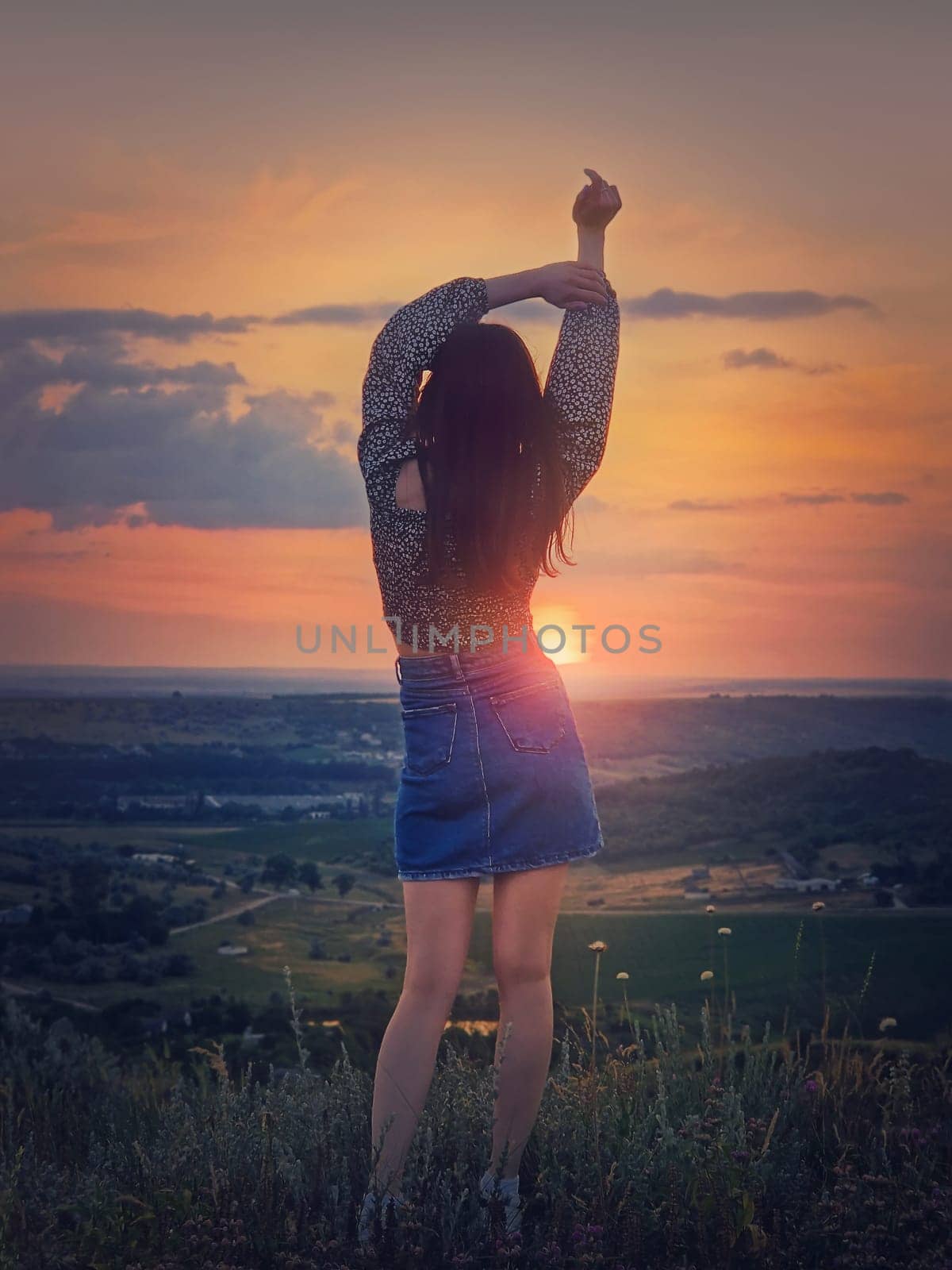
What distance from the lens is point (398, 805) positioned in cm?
263

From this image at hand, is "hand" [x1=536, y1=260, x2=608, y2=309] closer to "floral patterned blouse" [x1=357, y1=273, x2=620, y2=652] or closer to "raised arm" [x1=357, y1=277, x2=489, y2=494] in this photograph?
"floral patterned blouse" [x1=357, y1=273, x2=620, y2=652]

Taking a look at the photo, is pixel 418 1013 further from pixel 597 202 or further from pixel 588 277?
pixel 597 202

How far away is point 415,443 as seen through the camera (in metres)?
2.54

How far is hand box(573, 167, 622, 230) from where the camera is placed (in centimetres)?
277

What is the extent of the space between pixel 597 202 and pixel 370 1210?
2.35 meters

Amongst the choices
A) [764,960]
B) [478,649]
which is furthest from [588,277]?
[764,960]

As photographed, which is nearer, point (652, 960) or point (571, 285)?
point (571, 285)

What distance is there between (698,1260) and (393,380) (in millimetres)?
2112

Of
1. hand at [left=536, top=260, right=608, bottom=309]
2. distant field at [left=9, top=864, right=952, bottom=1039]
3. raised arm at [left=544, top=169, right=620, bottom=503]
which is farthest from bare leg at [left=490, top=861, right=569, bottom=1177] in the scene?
distant field at [left=9, top=864, right=952, bottom=1039]

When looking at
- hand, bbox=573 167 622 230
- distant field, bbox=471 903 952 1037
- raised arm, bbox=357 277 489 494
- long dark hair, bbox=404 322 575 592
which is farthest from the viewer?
distant field, bbox=471 903 952 1037

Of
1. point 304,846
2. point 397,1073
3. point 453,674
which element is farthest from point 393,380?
point 304,846

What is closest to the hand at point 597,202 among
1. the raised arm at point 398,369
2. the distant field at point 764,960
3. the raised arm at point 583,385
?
the raised arm at point 583,385

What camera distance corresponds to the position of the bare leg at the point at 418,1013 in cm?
254

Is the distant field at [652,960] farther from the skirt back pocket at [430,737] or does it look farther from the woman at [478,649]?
the skirt back pocket at [430,737]
